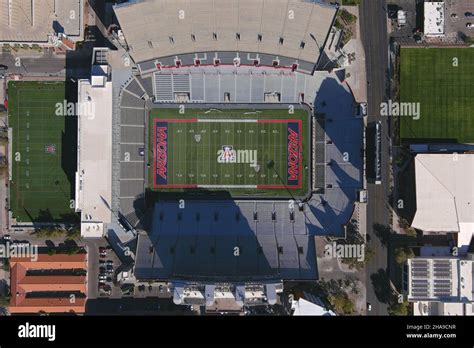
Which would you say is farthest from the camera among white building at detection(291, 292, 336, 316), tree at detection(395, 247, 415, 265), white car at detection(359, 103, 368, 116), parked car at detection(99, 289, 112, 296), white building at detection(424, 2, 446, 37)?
parked car at detection(99, 289, 112, 296)

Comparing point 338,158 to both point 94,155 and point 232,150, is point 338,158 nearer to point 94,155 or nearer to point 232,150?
point 232,150

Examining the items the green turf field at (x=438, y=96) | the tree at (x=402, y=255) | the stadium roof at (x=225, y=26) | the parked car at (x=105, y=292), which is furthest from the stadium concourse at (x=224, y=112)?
the green turf field at (x=438, y=96)

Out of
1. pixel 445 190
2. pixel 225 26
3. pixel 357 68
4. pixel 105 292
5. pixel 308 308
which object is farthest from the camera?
pixel 357 68

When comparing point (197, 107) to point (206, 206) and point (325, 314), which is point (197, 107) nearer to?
point (206, 206)

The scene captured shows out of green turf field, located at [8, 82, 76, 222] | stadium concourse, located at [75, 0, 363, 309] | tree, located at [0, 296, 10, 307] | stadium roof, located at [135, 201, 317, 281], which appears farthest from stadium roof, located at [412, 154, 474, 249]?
tree, located at [0, 296, 10, 307]

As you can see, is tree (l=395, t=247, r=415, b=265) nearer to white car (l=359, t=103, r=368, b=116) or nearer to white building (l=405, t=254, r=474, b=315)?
white building (l=405, t=254, r=474, b=315)

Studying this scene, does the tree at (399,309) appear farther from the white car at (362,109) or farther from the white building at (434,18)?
the white building at (434,18)

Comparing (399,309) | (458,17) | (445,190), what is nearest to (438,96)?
(458,17)

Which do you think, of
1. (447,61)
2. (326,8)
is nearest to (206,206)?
(326,8)
